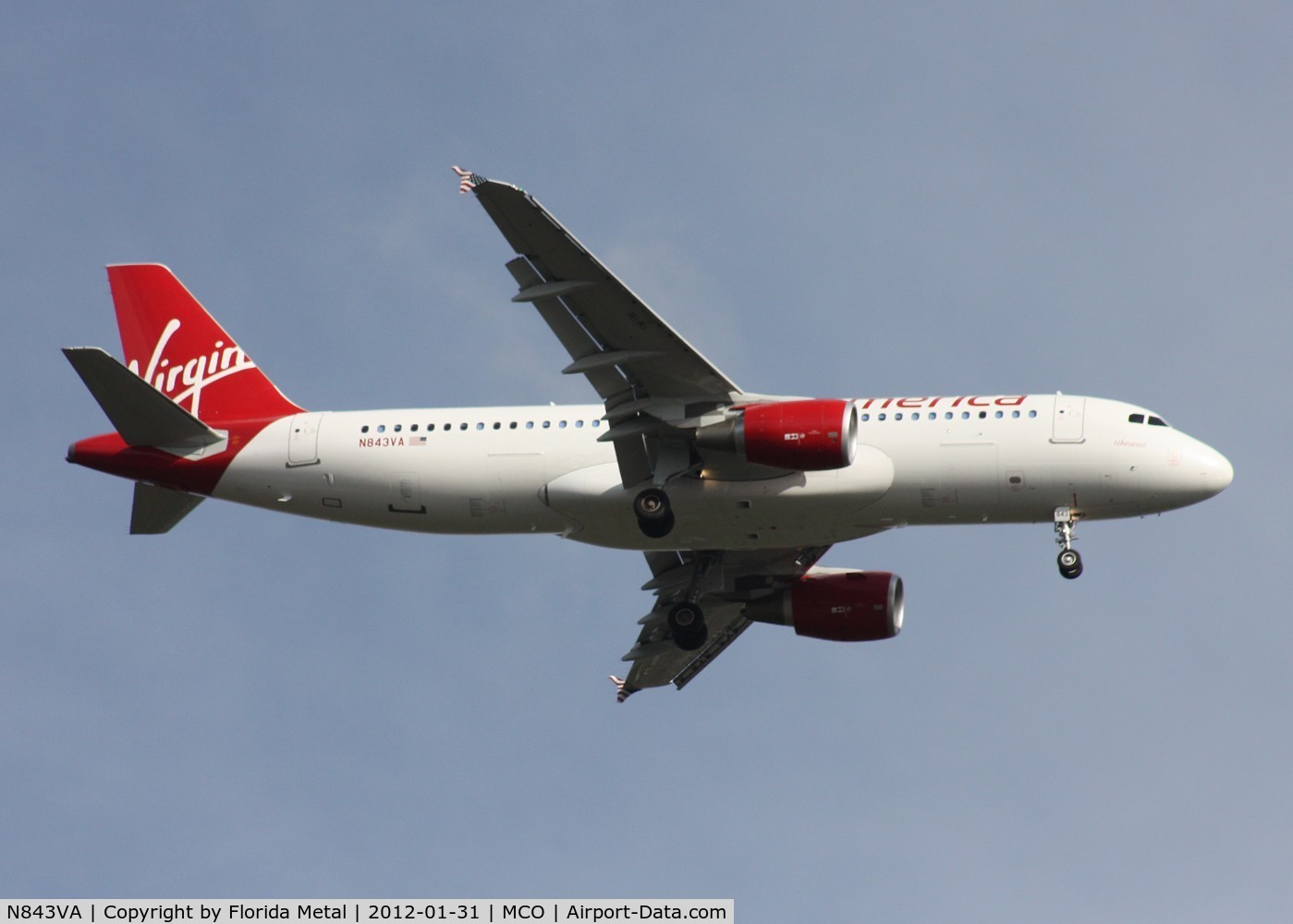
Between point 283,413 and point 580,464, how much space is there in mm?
8959

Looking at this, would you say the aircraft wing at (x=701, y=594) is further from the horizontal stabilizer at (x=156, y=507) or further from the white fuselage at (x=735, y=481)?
the horizontal stabilizer at (x=156, y=507)

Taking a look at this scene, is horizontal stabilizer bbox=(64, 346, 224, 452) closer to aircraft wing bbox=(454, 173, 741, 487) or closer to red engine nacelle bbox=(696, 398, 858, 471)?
aircraft wing bbox=(454, 173, 741, 487)

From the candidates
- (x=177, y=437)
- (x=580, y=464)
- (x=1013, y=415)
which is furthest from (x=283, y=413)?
(x=1013, y=415)

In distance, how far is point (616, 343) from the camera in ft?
138

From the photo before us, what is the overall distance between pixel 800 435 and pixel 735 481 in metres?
2.70

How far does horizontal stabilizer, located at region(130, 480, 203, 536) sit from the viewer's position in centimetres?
4681

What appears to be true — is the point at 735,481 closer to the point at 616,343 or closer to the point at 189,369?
the point at 616,343

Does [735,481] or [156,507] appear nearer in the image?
[735,481]

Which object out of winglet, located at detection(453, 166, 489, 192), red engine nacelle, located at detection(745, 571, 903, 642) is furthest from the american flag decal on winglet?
red engine nacelle, located at detection(745, 571, 903, 642)

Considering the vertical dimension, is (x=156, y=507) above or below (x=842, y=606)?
above

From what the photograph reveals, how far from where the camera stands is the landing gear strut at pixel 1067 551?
4294 centimetres

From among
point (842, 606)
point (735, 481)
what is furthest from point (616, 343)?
point (842, 606)

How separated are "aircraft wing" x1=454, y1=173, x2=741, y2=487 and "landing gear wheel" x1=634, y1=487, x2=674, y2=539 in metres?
0.64

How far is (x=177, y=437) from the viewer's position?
151ft
